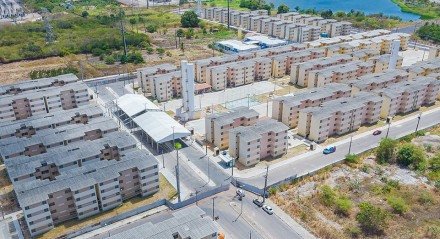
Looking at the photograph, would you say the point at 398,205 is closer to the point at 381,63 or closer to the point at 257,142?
the point at 257,142

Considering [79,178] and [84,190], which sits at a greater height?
[79,178]

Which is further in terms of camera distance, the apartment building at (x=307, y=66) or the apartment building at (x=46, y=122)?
the apartment building at (x=307, y=66)

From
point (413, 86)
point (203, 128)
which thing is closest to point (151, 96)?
point (203, 128)

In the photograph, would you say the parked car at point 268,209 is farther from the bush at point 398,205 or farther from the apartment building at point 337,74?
the apartment building at point 337,74

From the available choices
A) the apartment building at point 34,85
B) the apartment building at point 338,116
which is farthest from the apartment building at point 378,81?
the apartment building at point 34,85

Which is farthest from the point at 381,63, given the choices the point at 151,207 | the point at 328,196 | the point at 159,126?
the point at 151,207

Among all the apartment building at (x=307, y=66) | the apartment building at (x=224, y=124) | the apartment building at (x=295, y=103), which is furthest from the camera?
the apartment building at (x=307, y=66)

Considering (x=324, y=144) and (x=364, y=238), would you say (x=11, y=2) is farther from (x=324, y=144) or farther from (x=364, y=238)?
(x=364, y=238)
